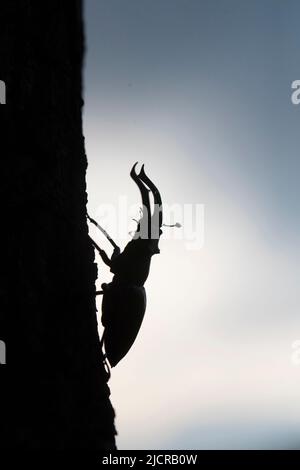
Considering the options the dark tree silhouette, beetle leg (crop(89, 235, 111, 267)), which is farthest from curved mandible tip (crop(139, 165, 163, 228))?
the dark tree silhouette

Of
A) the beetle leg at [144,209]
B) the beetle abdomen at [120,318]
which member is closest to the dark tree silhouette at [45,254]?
the beetle abdomen at [120,318]

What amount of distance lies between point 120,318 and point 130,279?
362 mm

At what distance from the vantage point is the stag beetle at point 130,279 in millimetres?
4805

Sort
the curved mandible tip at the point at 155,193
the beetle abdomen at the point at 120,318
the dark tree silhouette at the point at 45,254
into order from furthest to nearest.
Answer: the curved mandible tip at the point at 155,193 < the beetle abdomen at the point at 120,318 < the dark tree silhouette at the point at 45,254

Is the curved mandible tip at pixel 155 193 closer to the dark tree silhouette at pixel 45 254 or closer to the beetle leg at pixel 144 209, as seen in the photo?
the beetle leg at pixel 144 209

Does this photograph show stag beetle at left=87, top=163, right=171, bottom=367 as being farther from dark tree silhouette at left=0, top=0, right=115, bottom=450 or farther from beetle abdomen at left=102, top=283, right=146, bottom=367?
dark tree silhouette at left=0, top=0, right=115, bottom=450

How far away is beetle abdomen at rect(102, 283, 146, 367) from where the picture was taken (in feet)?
15.7

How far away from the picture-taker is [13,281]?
3.13m

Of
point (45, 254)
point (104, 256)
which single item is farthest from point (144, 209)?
point (45, 254)

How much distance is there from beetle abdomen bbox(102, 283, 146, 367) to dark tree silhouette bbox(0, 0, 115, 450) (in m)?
0.58

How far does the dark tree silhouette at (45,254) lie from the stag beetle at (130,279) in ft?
1.96

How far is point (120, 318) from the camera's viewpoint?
4824 mm
